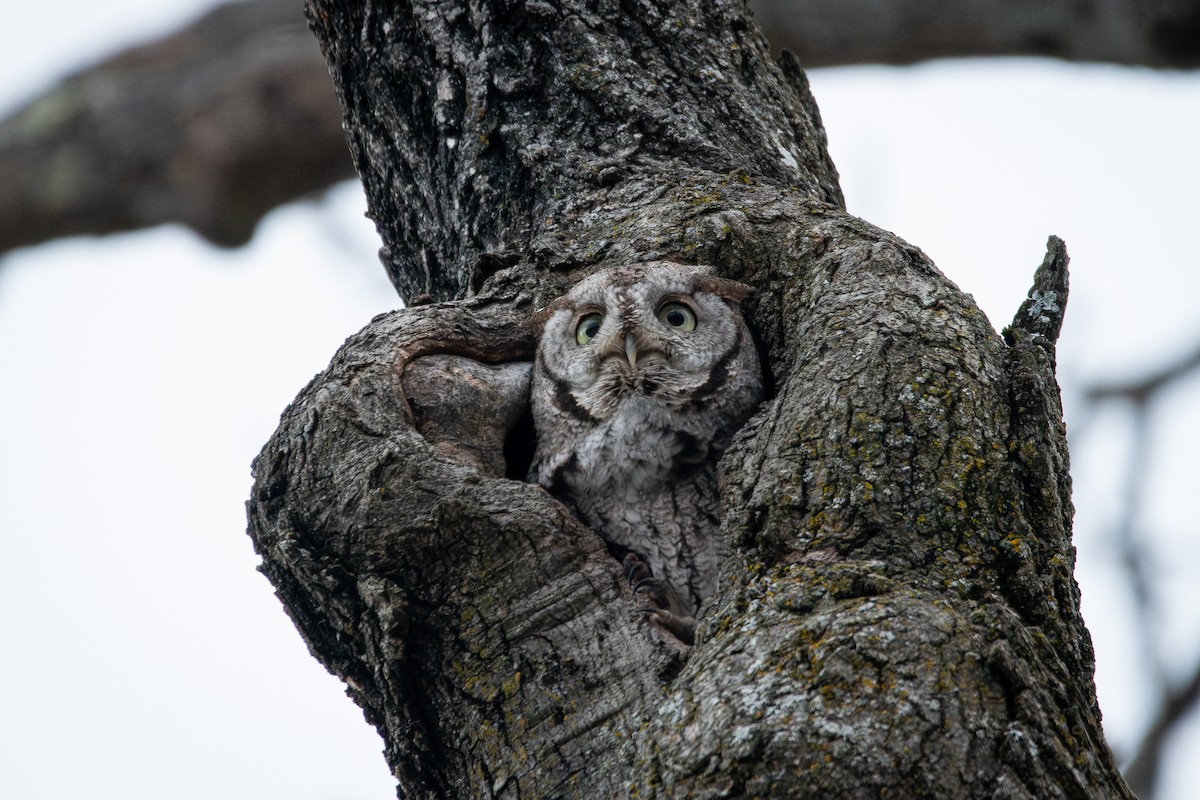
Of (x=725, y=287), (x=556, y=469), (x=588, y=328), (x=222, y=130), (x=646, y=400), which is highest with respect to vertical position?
(x=222, y=130)

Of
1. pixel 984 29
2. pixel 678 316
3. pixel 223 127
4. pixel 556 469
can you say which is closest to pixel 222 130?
pixel 223 127

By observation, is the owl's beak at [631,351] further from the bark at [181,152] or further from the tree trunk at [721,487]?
the bark at [181,152]

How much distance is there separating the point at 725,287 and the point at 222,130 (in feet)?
10.1

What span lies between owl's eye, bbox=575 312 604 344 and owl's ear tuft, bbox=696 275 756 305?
10.9 inches

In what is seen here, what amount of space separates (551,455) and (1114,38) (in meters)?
3.21

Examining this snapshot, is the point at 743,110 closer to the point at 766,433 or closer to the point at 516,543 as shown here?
the point at 766,433

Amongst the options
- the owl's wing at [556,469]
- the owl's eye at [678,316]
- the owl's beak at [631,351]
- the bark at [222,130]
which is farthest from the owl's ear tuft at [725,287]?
the bark at [222,130]

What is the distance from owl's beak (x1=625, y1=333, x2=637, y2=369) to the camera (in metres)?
2.83

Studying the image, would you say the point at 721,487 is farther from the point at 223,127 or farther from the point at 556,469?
the point at 223,127

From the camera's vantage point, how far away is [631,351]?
9.32ft

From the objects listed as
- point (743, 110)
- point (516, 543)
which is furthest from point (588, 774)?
point (743, 110)

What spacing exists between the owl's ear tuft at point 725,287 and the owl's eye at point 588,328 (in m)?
0.28

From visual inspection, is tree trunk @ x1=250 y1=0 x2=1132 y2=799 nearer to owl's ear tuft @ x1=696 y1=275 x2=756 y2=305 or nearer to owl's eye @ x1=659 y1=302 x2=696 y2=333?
owl's ear tuft @ x1=696 y1=275 x2=756 y2=305

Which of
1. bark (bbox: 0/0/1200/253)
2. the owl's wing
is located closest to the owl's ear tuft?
the owl's wing
